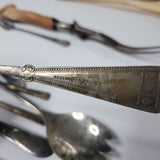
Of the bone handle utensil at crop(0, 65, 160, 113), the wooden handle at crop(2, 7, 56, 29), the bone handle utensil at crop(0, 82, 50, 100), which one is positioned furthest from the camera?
the wooden handle at crop(2, 7, 56, 29)

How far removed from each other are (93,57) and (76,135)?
0.18m

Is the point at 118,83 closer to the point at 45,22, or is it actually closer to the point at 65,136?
the point at 65,136

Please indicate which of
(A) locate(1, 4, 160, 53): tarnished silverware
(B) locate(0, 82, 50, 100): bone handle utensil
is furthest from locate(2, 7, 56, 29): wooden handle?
(B) locate(0, 82, 50, 100): bone handle utensil

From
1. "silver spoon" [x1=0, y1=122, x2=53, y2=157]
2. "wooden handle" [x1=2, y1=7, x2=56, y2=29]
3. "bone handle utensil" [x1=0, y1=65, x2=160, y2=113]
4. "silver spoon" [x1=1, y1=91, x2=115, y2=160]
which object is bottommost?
"silver spoon" [x1=0, y1=122, x2=53, y2=157]

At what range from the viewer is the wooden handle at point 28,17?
59 centimetres

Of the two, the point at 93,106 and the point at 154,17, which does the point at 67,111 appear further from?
→ the point at 154,17

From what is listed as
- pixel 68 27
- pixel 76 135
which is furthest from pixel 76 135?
pixel 68 27

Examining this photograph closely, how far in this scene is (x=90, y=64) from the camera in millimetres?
519

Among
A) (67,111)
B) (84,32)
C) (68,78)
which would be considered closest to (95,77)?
(68,78)

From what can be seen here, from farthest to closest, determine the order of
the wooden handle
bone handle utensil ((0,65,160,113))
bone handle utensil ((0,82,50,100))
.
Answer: the wooden handle
bone handle utensil ((0,82,50,100))
bone handle utensil ((0,65,160,113))

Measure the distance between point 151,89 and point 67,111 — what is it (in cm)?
19

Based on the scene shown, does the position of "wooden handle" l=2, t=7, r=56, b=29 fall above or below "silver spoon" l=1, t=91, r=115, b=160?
above

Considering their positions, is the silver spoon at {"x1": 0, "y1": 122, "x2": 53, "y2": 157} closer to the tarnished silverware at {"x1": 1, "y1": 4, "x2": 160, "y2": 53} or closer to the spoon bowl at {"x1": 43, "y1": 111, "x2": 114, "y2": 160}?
the spoon bowl at {"x1": 43, "y1": 111, "x2": 114, "y2": 160}

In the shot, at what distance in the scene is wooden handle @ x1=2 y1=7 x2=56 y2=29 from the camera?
0.59 metres
